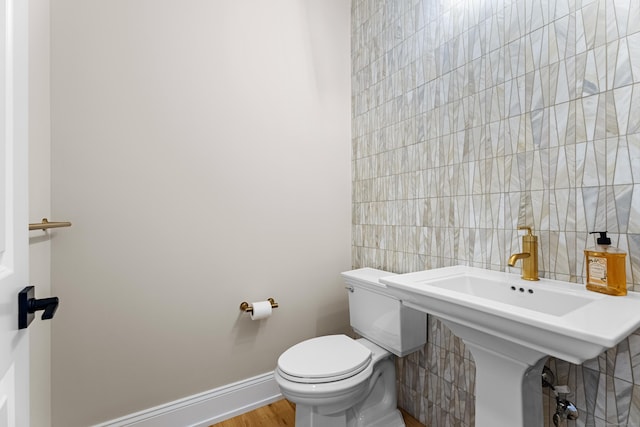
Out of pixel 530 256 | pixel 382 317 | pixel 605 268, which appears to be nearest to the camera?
pixel 605 268

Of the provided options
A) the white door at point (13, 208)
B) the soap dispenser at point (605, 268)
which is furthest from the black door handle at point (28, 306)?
the soap dispenser at point (605, 268)

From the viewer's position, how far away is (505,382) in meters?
0.93

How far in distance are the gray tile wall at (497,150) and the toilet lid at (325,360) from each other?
399 mm

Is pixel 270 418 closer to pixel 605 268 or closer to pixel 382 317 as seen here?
pixel 382 317

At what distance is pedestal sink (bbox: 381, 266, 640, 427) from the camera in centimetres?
67

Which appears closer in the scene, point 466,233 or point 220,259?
point 466,233

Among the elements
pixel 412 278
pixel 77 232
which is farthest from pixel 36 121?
pixel 412 278

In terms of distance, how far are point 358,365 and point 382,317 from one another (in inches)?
11.9

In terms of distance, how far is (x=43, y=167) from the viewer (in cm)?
123

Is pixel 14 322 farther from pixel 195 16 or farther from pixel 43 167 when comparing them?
pixel 195 16

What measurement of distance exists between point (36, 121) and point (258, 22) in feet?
4.10

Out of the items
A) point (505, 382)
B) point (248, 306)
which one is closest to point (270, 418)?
point (248, 306)

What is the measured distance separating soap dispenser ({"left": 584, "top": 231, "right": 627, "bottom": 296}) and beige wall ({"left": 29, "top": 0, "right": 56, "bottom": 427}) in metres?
1.84

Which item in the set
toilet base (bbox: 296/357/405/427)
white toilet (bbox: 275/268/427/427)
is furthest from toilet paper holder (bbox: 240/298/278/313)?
toilet base (bbox: 296/357/405/427)
